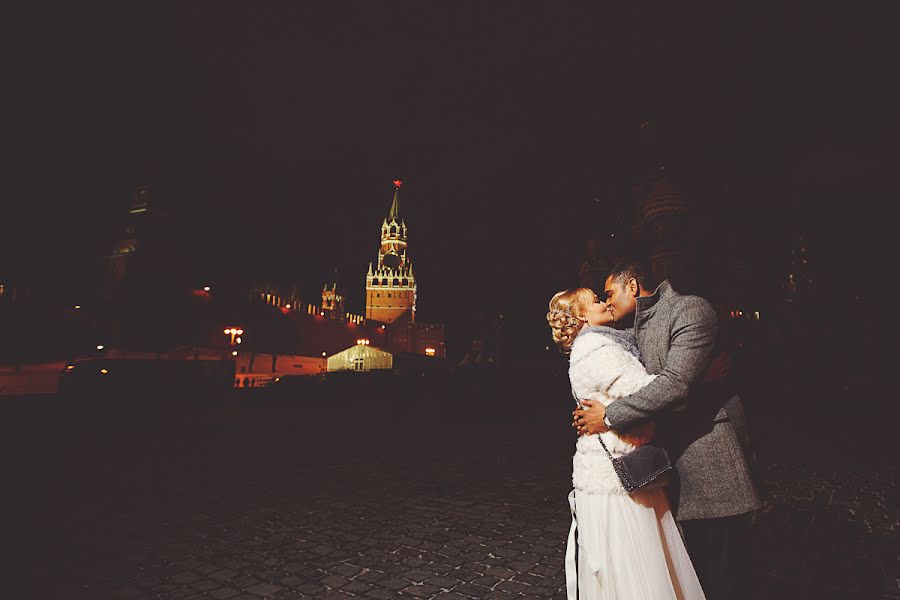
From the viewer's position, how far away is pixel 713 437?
2.52m

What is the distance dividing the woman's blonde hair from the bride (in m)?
0.13

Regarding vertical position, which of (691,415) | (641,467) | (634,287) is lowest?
(641,467)

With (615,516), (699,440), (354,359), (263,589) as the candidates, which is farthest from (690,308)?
(354,359)

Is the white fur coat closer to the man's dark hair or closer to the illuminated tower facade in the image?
the man's dark hair

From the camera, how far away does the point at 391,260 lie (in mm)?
115938

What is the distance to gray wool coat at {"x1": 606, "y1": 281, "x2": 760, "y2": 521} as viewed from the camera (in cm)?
231

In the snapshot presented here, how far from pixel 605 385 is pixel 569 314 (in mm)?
448

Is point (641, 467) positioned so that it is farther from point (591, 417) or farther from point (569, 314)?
point (569, 314)

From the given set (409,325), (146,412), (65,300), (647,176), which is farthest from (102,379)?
(409,325)

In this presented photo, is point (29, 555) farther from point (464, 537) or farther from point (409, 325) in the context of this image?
point (409, 325)

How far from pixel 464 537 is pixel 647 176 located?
83.6 ft

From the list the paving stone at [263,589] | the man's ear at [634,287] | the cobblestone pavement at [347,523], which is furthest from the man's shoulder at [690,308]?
the paving stone at [263,589]

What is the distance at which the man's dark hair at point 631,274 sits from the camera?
9.22ft

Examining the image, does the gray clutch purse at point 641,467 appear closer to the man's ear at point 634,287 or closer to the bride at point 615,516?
the bride at point 615,516
